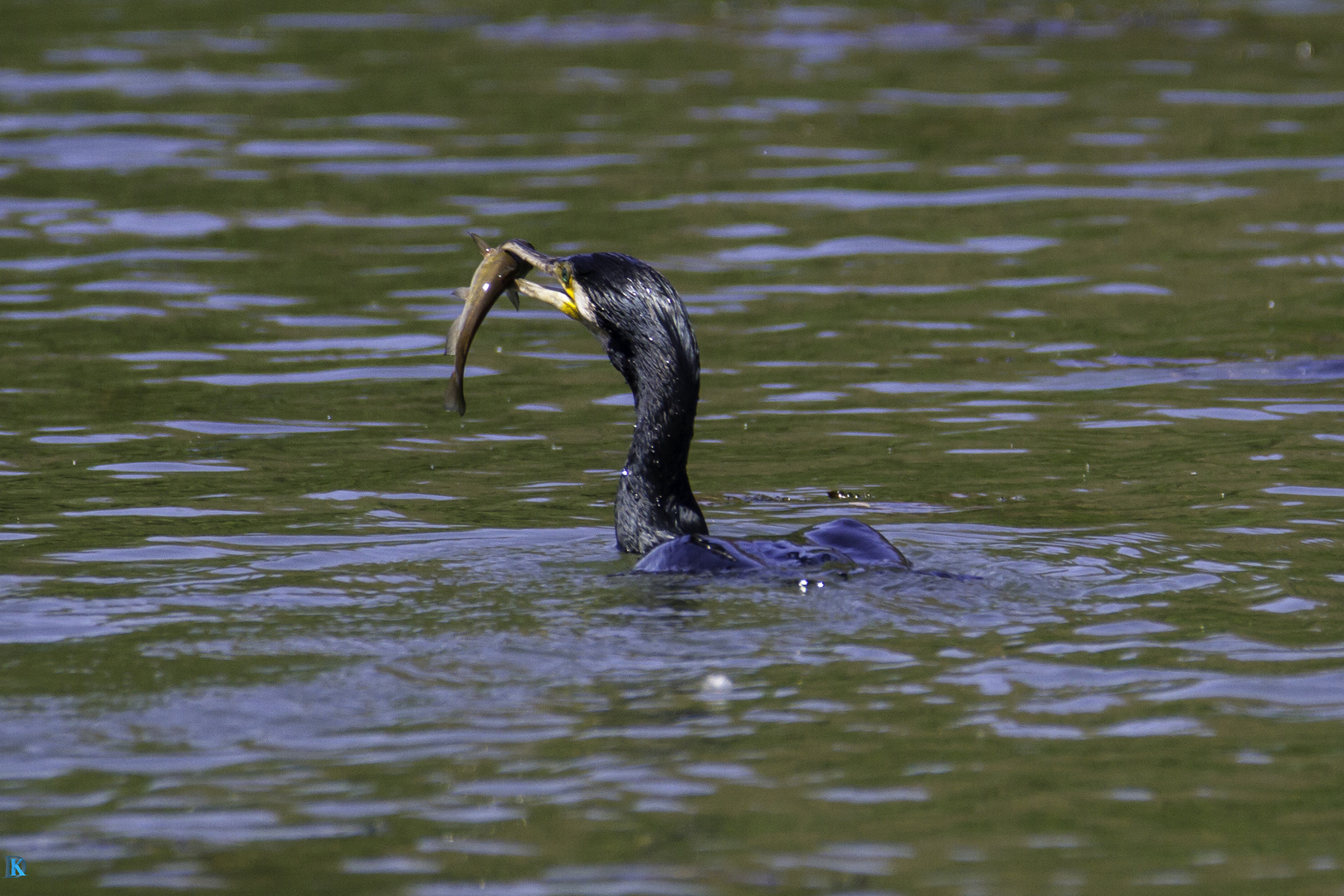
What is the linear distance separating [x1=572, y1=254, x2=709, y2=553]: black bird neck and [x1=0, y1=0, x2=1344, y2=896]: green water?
25 cm

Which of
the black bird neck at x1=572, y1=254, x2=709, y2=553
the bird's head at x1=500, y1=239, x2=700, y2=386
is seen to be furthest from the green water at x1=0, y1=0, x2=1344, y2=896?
the bird's head at x1=500, y1=239, x2=700, y2=386

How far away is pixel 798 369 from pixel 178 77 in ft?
31.6

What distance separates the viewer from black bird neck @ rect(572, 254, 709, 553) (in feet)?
21.9

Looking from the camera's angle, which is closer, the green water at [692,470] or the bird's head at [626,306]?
the green water at [692,470]

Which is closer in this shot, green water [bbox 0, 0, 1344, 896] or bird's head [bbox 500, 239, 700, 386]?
green water [bbox 0, 0, 1344, 896]

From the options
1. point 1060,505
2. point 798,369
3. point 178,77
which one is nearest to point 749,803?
point 1060,505

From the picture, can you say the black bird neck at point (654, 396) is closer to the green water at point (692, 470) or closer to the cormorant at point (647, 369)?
the cormorant at point (647, 369)

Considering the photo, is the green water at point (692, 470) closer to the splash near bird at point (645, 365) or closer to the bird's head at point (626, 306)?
the splash near bird at point (645, 365)

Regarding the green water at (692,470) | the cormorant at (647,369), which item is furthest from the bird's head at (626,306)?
the green water at (692,470)

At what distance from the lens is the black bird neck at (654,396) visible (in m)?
6.67

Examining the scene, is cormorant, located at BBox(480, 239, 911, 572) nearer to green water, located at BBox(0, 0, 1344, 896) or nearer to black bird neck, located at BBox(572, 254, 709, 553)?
black bird neck, located at BBox(572, 254, 709, 553)

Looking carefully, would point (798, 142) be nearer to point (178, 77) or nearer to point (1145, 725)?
point (178, 77)

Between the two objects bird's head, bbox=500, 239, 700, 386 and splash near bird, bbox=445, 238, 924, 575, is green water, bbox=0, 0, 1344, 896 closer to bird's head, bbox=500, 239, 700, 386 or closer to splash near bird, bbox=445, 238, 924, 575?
splash near bird, bbox=445, 238, 924, 575

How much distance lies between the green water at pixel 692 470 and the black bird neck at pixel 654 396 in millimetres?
247
